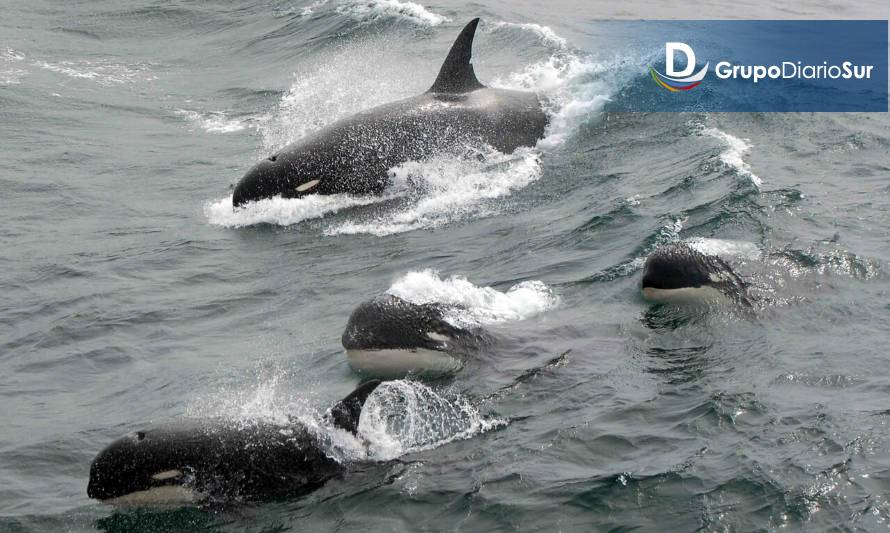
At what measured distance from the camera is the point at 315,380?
13.8m

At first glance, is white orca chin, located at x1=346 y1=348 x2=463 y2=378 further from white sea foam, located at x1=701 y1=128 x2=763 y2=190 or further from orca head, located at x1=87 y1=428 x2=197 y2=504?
white sea foam, located at x1=701 y1=128 x2=763 y2=190

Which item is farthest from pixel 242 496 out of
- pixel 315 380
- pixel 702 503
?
pixel 702 503

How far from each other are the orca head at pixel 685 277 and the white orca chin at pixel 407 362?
3170 millimetres

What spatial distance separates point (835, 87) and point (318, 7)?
757 inches

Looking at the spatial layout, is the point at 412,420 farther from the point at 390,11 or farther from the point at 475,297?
the point at 390,11

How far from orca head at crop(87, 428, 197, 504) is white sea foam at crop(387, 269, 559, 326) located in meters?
4.44

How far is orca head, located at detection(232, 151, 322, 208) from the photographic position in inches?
839

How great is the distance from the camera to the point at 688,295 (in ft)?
48.6

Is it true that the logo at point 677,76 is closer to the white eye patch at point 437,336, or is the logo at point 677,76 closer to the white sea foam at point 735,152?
the white sea foam at point 735,152

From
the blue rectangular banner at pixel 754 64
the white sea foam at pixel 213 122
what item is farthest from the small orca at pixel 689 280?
the white sea foam at pixel 213 122

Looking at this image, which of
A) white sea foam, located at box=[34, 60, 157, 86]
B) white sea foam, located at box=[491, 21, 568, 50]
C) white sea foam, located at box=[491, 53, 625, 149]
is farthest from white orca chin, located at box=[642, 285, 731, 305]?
white sea foam, located at box=[34, 60, 157, 86]

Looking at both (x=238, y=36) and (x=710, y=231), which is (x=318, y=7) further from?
(x=710, y=231)

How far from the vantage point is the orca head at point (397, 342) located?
13477 millimetres

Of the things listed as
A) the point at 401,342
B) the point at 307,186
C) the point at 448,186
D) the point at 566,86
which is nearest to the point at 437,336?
the point at 401,342
